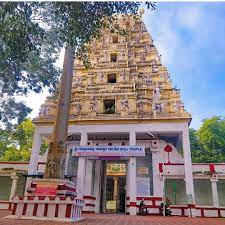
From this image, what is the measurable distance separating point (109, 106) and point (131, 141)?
150 inches

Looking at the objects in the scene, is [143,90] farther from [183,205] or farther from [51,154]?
[51,154]

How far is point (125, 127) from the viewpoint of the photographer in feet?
52.1

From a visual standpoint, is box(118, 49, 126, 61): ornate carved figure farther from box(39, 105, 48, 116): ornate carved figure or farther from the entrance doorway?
the entrance doorway

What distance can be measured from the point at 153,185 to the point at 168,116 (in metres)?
4.31

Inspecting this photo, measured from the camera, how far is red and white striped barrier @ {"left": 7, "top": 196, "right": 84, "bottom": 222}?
7273 millimetres

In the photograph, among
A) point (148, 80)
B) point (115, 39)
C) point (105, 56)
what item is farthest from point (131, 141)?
point (115, 39)

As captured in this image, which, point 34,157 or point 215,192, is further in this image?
point 34,157

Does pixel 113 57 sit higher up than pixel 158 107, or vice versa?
pixel 113 57

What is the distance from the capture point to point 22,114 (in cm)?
1798

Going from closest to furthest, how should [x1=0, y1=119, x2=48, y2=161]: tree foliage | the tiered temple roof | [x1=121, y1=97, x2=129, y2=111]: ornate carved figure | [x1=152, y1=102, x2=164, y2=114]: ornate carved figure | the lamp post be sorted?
the lamp post → [x1=152, y1=102, x2=164, y2=114]: ornate carved figure → the tiered temple roof → [x1=121, y1=97, x2=129, y2=111]: ornate carved figure → [x1=0, y1=119, x2=48, y2=161]: tree foliage

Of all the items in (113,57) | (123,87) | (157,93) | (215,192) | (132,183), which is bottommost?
(215,192)

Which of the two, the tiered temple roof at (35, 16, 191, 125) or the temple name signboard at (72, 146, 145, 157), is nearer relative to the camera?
the temple name signboard at (72, 146, 145, 157)

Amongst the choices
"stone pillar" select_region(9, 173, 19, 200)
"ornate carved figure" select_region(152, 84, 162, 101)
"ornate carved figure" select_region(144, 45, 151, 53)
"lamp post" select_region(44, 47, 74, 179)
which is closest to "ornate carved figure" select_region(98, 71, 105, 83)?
"ornate carved figure" select_region(152, 84, 162, 101)

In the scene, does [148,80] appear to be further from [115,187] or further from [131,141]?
[115,187]
